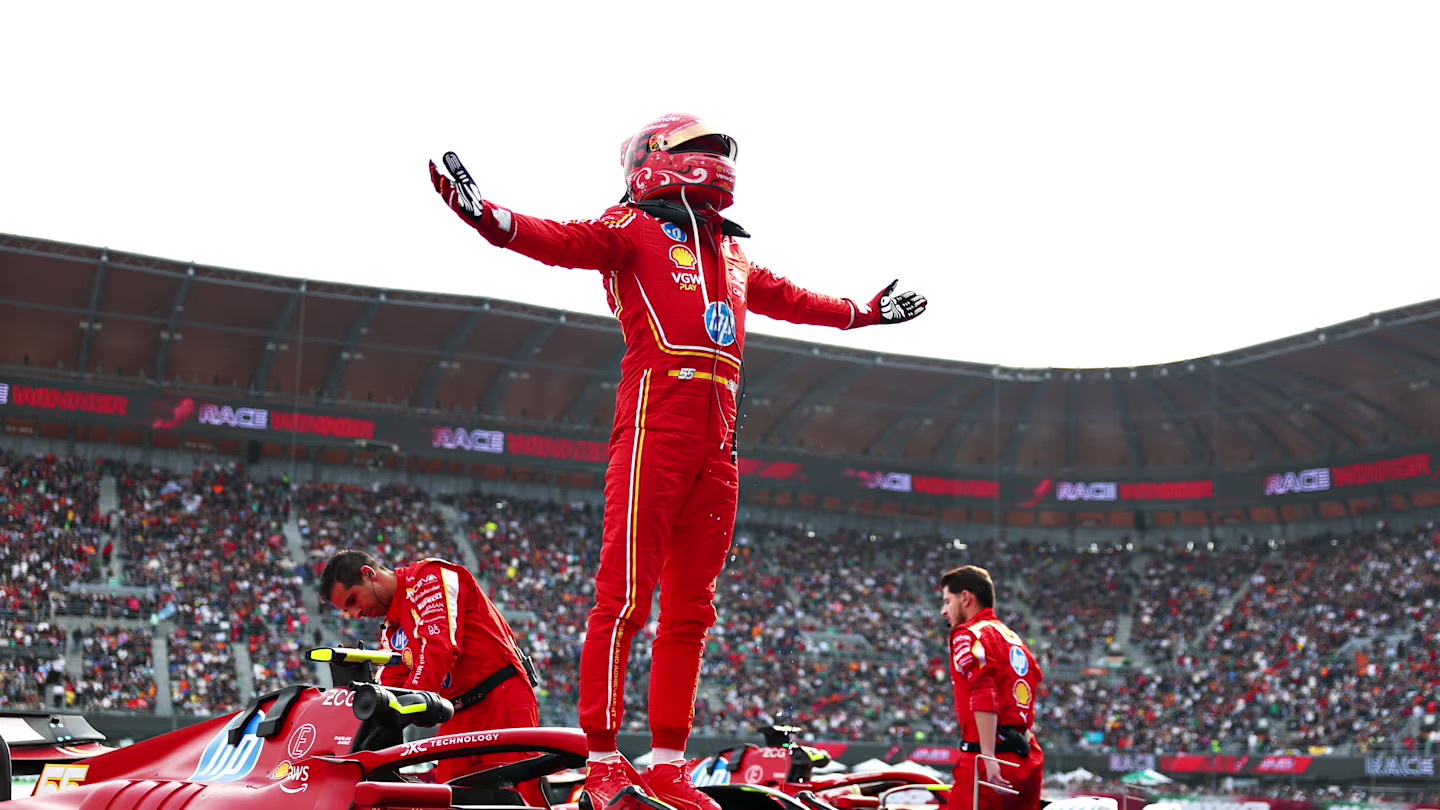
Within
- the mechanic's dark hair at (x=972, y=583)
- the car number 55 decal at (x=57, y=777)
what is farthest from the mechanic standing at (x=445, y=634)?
the mechanic's dark hair at (x=972, y=583)

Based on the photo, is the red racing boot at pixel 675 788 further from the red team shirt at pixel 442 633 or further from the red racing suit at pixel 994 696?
the red racing suit at pixel 994 696

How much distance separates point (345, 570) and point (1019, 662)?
3.08 m

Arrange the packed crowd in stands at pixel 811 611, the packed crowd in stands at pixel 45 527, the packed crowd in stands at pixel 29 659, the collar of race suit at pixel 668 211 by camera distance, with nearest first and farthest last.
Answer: the collar of race suit at pixel 668 211
the packed crowd in stands at pixel 29 659
the packed crowd in stands at pixel 45 527
the packed crowd in stands at pixel 811 611

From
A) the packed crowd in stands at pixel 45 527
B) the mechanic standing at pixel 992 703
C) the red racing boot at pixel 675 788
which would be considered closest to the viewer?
the red racing boot at pixel 675 788

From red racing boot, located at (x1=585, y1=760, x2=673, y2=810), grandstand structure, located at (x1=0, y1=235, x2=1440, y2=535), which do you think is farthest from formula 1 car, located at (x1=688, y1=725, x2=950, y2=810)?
grandstand structure, located at (x1=0, y1=235, x2=1440, y2=535)

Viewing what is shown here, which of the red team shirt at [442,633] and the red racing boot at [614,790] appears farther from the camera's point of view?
the red team shirt at [442,633]

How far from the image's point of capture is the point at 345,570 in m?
5.59

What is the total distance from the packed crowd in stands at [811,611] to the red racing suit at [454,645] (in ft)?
64.0

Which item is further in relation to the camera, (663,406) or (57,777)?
(57,777)

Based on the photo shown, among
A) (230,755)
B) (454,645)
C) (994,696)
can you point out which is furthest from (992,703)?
(230,755)

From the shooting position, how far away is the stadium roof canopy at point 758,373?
2808 centimetres

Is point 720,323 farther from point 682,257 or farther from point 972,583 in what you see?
point 972,583

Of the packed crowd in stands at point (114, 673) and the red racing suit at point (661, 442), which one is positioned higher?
the red racing suit at point (661, 442)

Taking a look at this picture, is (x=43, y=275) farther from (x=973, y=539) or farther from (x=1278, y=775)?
(x=1278, y=775)
